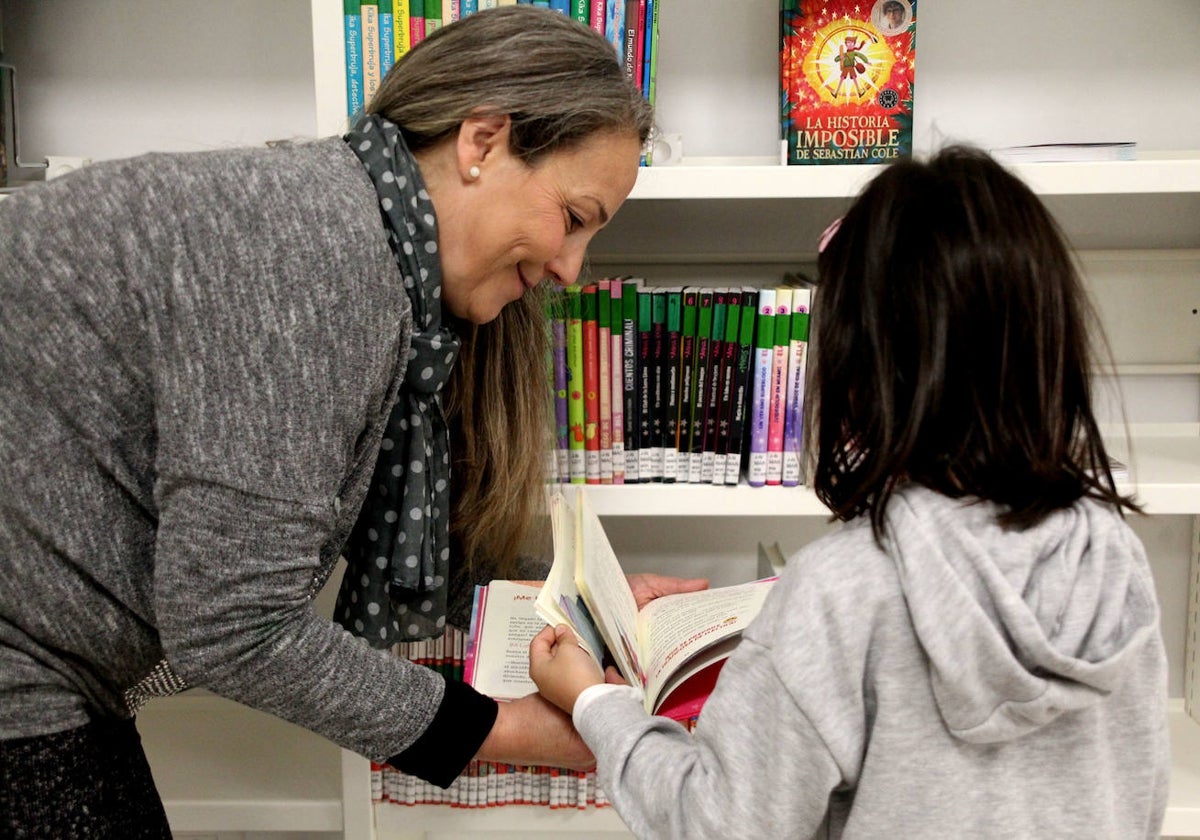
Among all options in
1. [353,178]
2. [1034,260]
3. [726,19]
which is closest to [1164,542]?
[726,19]

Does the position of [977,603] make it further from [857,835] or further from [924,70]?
[924,70]

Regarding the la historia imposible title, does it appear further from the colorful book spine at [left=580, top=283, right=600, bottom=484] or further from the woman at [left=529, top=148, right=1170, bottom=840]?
the woman at [left=529, top=148, right=1170, bottom=840]

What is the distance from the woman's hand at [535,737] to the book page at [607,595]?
8 cm

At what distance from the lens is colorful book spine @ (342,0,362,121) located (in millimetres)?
1153

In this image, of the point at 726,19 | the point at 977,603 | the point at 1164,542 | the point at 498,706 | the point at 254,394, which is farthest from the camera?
the point at 1164,542

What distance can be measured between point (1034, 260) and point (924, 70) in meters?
1.00

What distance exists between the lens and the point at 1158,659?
0.70 meters

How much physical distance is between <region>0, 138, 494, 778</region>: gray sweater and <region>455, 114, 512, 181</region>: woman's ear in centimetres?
11

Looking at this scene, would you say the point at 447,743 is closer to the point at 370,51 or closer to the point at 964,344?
the point at 964,344

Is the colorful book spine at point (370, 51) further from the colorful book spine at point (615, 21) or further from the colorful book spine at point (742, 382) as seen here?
the colorful book spine at point (742, 382)

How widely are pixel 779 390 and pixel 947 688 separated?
682 millimetres

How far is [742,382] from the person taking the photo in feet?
4.18

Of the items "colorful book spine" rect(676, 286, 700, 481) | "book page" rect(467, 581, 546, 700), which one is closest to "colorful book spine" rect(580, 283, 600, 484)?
"colorful book spine" rect(676, 286, 700, 481)

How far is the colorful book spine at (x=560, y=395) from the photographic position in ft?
4.10
